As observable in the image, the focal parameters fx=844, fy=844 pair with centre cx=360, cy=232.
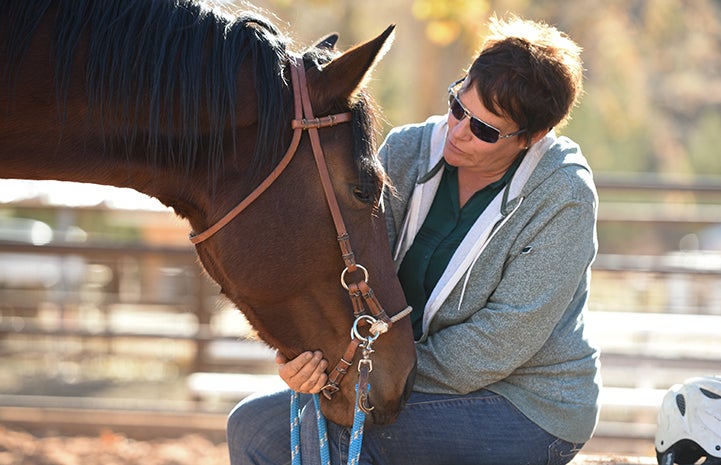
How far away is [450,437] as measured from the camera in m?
2.32

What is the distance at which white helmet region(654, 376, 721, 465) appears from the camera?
2475 millimetres

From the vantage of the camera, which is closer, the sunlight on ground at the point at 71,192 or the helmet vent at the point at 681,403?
the helmet vent at the point at 681,403

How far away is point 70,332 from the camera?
18.9 ft

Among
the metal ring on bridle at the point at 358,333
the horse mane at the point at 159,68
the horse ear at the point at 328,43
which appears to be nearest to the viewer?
the horse mane at the point at 159,68

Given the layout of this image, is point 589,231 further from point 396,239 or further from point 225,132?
point 225,132

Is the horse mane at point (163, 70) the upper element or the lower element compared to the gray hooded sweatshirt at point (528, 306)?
upper

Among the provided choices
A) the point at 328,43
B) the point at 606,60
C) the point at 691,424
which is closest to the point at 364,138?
the point at 328,43

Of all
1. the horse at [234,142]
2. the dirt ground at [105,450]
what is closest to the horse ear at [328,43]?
the horse at [234,142]

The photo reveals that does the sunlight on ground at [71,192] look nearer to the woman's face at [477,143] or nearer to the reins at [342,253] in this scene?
the woman's face at [477,143]

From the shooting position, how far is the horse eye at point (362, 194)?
2.10 m

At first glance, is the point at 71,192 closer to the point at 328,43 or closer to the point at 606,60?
the point at 328,43

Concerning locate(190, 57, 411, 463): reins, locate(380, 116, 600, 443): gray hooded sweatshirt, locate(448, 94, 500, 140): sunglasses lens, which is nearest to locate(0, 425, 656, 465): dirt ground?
locate(380, 116, 600, 443): gray hooded sweatshirt

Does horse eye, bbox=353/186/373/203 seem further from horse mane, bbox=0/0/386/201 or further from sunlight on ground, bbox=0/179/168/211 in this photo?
sunlight on ground, bbox=0/179/168/211

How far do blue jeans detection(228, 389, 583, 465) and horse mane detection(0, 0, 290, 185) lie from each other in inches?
A: 31.6
